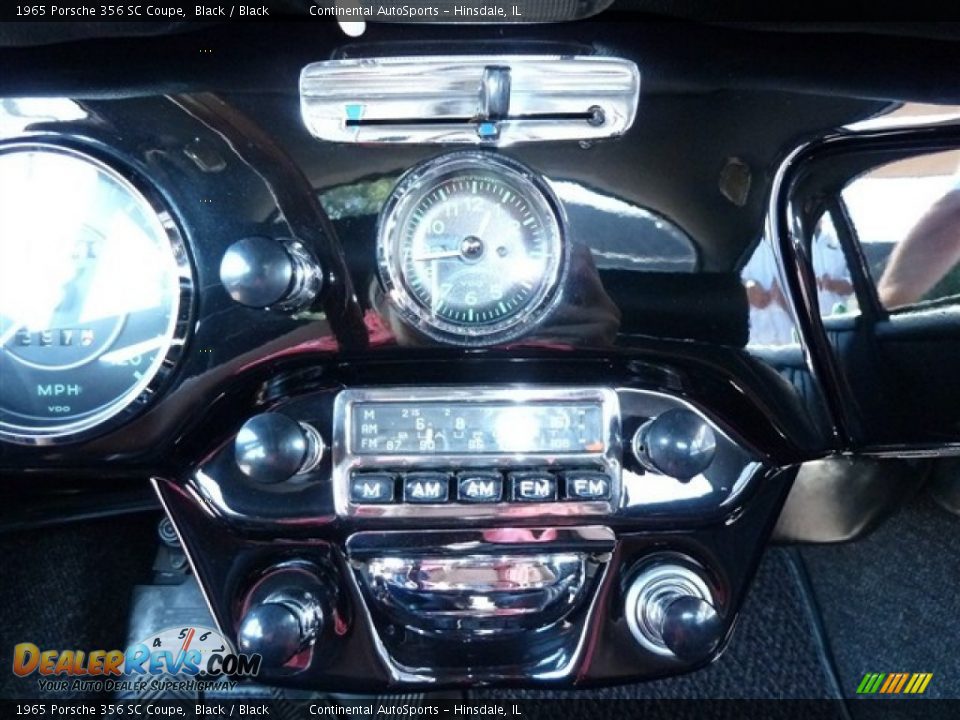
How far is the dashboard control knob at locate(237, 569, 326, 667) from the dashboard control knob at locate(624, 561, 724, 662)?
14.0 inches

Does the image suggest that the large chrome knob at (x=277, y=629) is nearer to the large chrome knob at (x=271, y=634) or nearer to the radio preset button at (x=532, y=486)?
the large chrome knob at (x=271, y=634)

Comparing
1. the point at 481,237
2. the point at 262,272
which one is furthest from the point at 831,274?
the point at 262,272

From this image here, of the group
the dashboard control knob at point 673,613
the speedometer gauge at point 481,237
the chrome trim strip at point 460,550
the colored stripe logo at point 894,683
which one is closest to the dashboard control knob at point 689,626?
the dashboard control knob at point 673,613

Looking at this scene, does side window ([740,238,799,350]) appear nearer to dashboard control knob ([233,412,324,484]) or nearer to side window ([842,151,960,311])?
side window ([842,151,960,311])

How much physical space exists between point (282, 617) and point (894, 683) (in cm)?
115

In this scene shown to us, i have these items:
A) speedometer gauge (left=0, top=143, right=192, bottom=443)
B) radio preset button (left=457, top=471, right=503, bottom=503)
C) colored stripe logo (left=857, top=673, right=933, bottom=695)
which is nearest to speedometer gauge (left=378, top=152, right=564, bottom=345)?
radio preset button (left=457, top=471, right=503, bottom=503)

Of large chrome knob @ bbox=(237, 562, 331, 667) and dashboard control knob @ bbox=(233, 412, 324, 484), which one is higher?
dashboard control knob @ bbox=(233, 412, 324, 484)

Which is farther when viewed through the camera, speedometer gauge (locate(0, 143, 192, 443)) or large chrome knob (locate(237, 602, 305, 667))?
speedometer gauge (locate(0, 143, 192, 443))

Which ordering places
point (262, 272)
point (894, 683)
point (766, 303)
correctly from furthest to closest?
1. point (894, 683)
2. point (766, 303)
3. point (262, 272)

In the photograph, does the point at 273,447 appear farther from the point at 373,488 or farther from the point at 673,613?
the point at 673,613

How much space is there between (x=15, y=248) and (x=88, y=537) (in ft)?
2.22

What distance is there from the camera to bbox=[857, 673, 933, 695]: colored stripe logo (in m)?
1.45

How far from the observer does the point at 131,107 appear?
0.94 metres

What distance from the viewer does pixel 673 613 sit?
872mm
